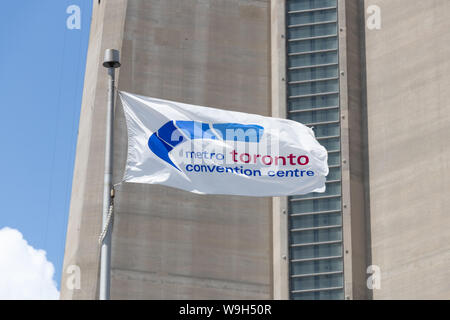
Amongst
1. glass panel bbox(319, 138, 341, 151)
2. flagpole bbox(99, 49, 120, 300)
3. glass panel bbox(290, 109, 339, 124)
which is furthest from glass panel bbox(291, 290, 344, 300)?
flagpole bbox(99, 49, 120, 300)

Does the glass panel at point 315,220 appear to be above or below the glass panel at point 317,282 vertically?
above

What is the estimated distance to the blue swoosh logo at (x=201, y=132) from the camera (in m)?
16.1

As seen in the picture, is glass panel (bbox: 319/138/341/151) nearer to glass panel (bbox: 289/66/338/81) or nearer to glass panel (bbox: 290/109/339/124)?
glass panel (bbox: 290/109/339/124)

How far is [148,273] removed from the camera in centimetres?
4419

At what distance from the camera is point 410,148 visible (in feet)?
146

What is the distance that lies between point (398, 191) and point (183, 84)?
40.4 feet

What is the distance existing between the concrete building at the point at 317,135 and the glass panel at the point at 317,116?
0.24 ft

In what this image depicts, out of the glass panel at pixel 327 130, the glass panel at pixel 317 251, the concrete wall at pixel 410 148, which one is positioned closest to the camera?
the concrete wall at pixel 410 148

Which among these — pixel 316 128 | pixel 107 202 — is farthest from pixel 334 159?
pixel 107 202

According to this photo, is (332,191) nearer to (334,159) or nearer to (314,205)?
(314,205)

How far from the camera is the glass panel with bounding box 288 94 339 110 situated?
4772 centimetres

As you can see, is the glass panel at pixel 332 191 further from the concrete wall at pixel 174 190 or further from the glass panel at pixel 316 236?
the concrete wall at pixel 174 190

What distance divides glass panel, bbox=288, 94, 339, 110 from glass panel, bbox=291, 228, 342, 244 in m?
6.52

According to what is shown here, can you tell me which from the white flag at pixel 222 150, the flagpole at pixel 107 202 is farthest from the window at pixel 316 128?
the flagpole at pixel 107 202
